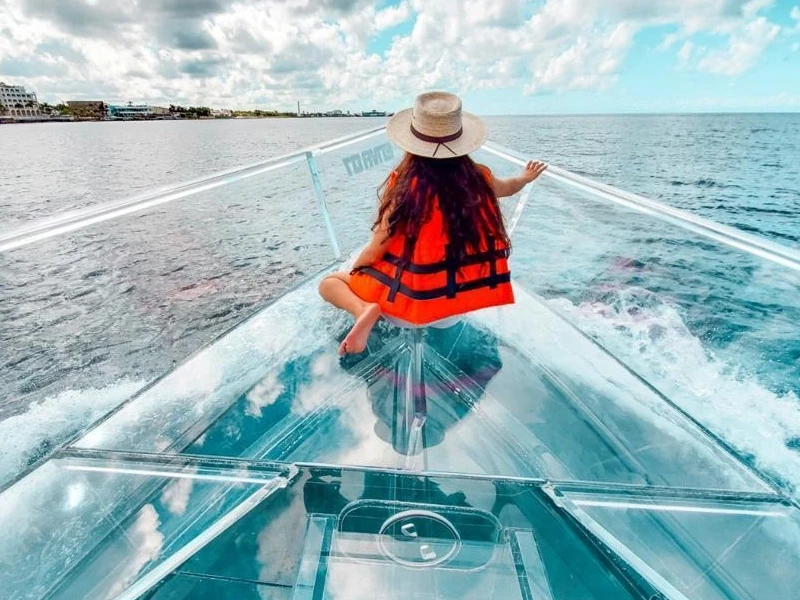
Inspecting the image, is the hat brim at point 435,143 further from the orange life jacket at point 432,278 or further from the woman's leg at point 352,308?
the woman's leg at point 352,308

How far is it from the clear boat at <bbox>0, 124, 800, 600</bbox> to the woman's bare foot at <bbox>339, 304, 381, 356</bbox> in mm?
371

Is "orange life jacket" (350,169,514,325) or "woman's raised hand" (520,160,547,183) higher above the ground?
"woman's raised hand" (520,160,547,183)

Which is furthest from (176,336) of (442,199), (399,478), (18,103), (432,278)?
(18,103)

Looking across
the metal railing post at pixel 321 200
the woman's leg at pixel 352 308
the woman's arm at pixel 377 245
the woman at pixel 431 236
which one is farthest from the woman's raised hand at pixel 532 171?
the metal railing post at pixel 321 200

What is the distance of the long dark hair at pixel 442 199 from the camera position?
165 centimetres

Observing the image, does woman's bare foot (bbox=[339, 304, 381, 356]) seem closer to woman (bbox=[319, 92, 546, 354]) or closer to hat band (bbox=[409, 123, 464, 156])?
woman (bbox=[319, 92, 546, 354])

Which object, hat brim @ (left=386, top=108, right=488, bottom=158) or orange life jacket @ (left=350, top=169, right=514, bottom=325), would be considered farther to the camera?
orange life jacket @ (left=350, top=169, right=514, bottom=325)

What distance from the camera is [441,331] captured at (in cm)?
248

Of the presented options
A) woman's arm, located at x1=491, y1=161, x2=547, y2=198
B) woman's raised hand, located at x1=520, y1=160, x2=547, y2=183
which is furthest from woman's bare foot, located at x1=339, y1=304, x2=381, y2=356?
woman's raised hand, located at x1=520, y1=160, x2=547, y2=183

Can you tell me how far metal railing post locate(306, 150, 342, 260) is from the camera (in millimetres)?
3018

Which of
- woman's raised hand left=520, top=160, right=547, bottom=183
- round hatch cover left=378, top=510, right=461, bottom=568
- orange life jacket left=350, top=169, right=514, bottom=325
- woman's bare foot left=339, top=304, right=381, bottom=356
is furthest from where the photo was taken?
woman's raised hand left=520, top=160, right=547, bottom=183

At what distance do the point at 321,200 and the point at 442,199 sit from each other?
5.58 feet

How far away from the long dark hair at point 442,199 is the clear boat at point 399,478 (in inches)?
21.6

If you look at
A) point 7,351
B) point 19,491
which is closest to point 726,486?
point 19,491
